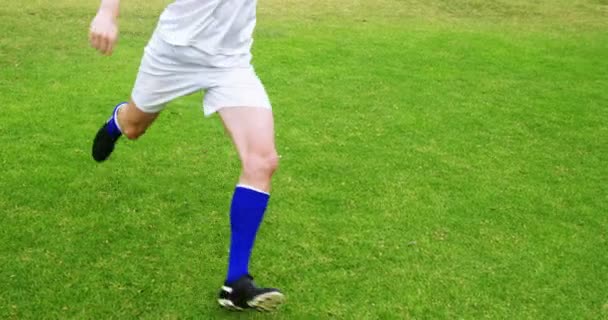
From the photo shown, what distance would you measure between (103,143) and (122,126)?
0.23 meters

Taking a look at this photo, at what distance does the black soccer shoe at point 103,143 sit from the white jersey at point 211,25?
90 centimetres

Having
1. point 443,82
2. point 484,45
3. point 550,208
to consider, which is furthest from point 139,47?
point 550,208

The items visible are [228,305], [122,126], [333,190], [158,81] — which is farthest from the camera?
[333,190]

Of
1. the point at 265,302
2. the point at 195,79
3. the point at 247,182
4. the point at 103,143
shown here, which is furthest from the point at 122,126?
Answer: the point at 265,302

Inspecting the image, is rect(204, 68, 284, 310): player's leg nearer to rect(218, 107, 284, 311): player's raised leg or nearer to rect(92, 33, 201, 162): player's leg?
rect(218, 107, 284, 311): player's raised leg

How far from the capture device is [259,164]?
8.69 ft

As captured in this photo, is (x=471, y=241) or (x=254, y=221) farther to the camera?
(x=471, y=241)

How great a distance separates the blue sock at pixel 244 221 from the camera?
2637 millimetres

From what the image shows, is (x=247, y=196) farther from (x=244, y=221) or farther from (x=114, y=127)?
(x=114, y=127)

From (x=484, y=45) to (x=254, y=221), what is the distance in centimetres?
549

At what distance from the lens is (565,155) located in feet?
15.0

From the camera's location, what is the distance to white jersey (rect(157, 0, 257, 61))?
276 centimetres

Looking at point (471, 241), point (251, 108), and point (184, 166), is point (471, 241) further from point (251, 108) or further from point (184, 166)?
point (184, 166)

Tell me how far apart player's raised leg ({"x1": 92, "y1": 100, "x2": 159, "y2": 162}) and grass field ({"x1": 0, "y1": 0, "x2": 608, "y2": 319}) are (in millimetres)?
205
